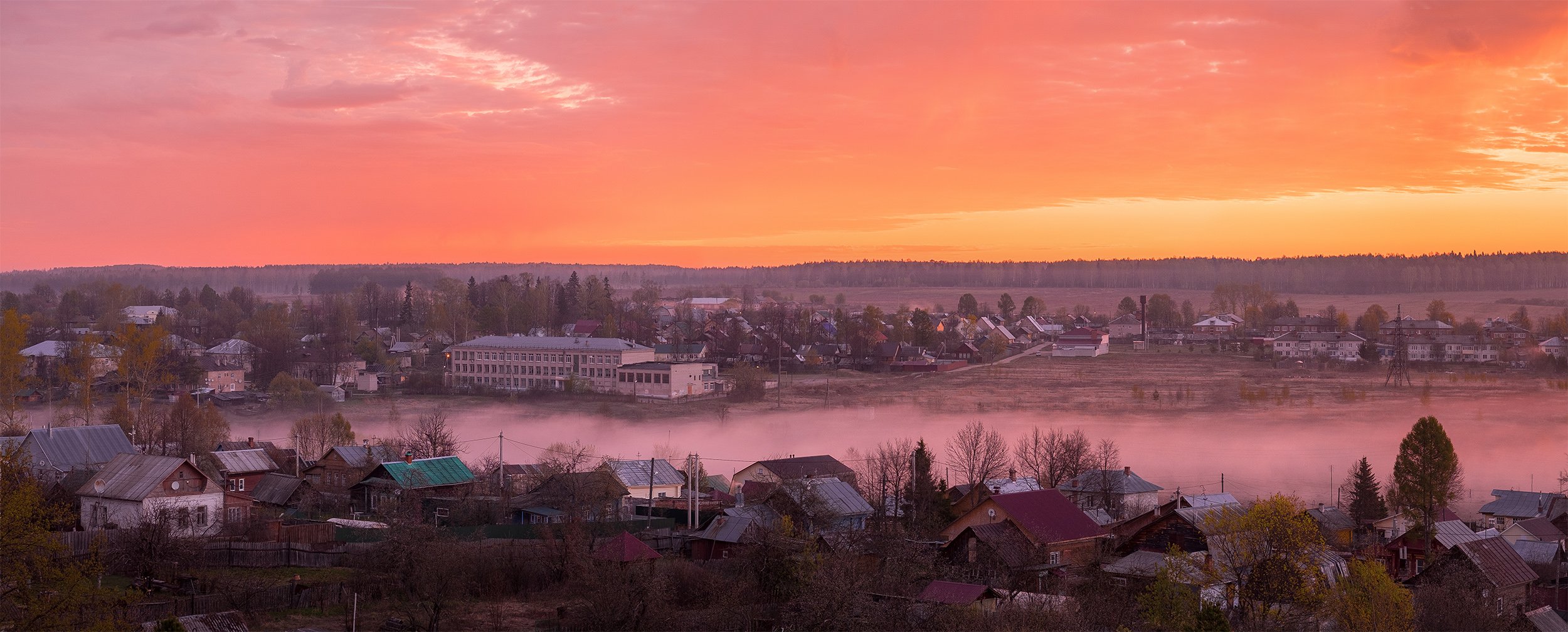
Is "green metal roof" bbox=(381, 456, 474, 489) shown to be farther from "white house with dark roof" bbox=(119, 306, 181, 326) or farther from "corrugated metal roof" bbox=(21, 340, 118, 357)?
"white house with dark roof" bbox=(119, 306, 181, 326)

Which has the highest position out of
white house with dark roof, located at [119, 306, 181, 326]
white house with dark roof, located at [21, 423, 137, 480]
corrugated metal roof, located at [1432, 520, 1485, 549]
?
white house with dark roof, located at [119, 306, 181, 326]

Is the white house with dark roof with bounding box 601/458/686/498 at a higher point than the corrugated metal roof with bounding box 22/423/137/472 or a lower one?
lower

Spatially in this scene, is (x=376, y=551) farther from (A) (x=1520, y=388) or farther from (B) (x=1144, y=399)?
(A) (x=1520, y=388)

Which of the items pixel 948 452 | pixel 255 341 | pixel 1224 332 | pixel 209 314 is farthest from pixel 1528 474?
pixel 209 314

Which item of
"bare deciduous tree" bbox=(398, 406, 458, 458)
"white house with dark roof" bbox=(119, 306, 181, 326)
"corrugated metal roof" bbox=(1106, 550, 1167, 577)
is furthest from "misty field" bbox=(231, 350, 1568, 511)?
"white house with dark roof" bbox=(119, 306, 181, 326)

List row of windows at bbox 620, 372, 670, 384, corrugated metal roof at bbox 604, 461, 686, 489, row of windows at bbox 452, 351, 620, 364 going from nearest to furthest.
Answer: corrugated metal roof at bbox 604, 461, 686, 489 → row of windows at bbox 620, 372, 670, 384 → row of windows at bbox 452, 351, 620, 364

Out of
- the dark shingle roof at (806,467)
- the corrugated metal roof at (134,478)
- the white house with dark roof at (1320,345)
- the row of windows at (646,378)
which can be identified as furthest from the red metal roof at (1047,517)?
the white house with dark roof at (1320,345)
